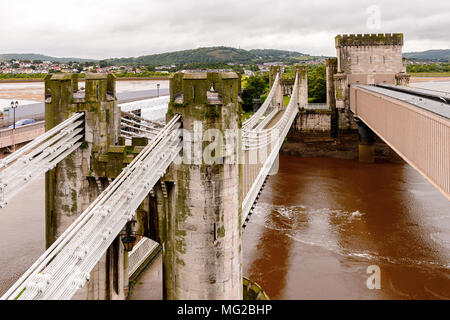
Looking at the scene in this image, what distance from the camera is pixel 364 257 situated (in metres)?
16.6

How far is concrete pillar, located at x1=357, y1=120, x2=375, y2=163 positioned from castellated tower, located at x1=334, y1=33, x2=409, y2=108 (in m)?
2.90

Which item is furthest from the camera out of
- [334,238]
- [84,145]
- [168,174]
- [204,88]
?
[334,238]

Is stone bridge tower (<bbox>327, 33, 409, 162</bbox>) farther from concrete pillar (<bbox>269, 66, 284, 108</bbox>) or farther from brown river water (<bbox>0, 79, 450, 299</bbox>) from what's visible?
brown river water (<bbox>0, 79, 450, 299</bbox>)

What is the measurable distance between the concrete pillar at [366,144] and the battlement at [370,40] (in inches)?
267

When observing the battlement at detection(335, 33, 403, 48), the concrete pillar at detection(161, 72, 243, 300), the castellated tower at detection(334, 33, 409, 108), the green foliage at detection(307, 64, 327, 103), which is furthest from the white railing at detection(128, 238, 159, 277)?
the green foliage at detection(307, 64, 327, 103)

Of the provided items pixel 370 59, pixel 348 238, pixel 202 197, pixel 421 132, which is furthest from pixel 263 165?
pixel 370 59

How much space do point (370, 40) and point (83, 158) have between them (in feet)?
107

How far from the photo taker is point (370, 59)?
1419 inches

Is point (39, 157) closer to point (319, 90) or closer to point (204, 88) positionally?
point (204, 88)

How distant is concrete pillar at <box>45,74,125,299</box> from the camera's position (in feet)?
27.3

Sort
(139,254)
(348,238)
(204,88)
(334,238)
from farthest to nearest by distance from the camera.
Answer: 1. (348,238)
2. (334,238)
3. (139,254)
4. (204,88)
